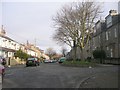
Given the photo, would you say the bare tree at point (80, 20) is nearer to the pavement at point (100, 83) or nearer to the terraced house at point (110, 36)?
the terraced house at point (110, 36)

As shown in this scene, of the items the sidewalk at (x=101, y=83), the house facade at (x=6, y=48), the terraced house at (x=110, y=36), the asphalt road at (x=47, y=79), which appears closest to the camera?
the sidewalk at (x=101, y=83)

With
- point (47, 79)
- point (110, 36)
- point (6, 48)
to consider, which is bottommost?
point (47, 79)

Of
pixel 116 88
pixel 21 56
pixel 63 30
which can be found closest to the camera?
pixel 116 88

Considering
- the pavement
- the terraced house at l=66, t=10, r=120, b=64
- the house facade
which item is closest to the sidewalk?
the pavement

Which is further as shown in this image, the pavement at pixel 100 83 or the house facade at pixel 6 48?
the house facade at pixel 6 48

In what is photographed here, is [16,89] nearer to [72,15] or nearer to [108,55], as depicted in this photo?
[72,15]

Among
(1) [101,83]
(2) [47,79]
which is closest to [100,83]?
(1) [101,83]

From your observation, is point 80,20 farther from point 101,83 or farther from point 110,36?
point 101,83

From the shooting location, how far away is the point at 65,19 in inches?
2013

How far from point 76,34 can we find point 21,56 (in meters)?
22.7

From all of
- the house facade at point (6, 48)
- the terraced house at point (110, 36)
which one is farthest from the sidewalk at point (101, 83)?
the house facade at point (6, 48)

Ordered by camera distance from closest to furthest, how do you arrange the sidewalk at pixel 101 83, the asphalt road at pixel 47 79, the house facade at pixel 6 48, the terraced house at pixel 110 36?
1. the sidewalk at pixel 101 83
2. the asphalt road at pixel 47 79
3. the terraced house at pixel 110 36
4. the house facade at pixel 6 48

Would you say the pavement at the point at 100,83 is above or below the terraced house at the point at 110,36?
below

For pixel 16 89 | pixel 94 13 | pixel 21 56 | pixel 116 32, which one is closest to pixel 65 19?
pixel 94 13
